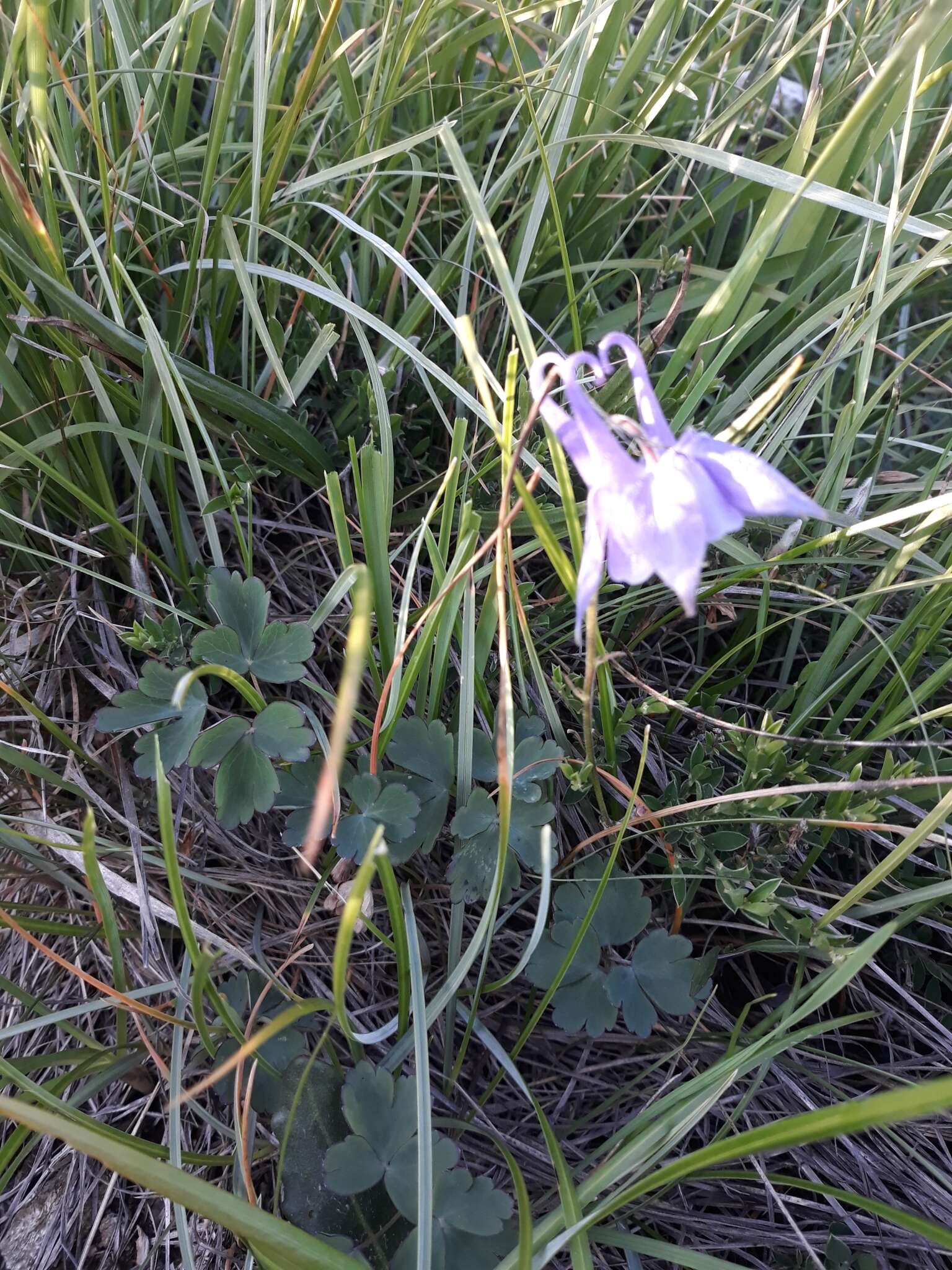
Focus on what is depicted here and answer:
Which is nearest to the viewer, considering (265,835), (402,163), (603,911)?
(603,911)

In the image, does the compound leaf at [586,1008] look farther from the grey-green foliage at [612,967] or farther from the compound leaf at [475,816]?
the compound leaf at [475,816]

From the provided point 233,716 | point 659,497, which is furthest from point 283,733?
point 659,497

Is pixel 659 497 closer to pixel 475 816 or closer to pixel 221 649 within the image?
pixel 475 816

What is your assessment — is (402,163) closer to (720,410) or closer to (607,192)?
(607,192)

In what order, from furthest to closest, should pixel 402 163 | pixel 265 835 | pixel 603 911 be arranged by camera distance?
pixel 402 163 < pixel 265 835 < pixel 603 911

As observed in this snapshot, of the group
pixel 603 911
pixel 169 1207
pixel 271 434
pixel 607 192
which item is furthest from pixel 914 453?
pixel 169 1207

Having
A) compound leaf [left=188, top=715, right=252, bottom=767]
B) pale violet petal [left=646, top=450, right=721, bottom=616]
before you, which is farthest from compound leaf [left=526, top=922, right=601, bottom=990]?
pale violet petal [left=646, top=450, right=721, bottom=616]

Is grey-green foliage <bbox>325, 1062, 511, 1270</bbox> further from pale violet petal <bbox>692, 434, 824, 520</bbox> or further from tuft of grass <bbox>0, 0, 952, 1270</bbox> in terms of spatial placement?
pale violet petal <bbox>692, 434, 824, 520</bbox>
